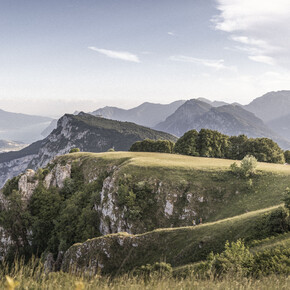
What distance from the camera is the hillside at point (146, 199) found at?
39.4 metres

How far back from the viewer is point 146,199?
44344 mm

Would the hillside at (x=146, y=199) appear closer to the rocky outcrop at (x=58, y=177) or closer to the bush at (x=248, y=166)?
the bush at (x=248, y=166)

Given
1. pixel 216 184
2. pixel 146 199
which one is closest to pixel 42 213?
pixel 146 199

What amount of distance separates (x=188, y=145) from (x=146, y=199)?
4742 cm

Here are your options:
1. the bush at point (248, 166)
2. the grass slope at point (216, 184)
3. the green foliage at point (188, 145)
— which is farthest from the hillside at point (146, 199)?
the green foliage at point (188, 145)

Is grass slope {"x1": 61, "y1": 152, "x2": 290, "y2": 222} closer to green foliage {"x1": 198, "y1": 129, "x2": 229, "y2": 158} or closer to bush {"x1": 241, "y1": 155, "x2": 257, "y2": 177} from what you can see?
bush {"x1": 241, "y1": 155, "x2": 257, "y2": 177}

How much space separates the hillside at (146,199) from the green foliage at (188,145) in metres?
32.4

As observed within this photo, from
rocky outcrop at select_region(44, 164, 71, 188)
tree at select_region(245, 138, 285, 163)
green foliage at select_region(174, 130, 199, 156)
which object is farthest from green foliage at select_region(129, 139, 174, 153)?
rocky outcrop at select_region(44, 164, 71, 188)

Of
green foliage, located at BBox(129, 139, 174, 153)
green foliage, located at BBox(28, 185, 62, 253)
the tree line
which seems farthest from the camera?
green foliage, located at BBox(129, 139, 174, 153)

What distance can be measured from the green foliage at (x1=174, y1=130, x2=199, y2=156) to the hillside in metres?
32.4

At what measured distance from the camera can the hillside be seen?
129 feet

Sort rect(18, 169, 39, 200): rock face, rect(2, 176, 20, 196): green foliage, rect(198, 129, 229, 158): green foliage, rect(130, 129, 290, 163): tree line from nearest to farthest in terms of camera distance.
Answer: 1. rect(18, 169, 39, 200): rock face
2. rect(2, 176, 20, 196): green foliage
3. rect(130, 129, 290, 163): tree line
4. rect(198, 129, 229, 158): green foliage

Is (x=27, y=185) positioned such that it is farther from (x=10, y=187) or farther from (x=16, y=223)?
(x=16, y=223)

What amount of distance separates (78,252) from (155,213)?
59.9 feet
